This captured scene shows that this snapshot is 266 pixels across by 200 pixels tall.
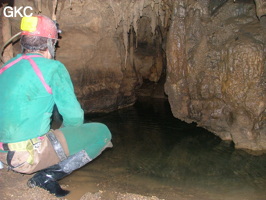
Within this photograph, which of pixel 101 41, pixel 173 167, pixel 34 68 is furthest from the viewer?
pixel 101 41

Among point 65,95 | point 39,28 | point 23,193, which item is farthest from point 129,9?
point 23,193

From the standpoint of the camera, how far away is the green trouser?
1825 millimetres

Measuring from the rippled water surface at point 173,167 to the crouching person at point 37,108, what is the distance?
0.57 metres

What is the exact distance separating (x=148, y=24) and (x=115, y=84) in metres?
2.70

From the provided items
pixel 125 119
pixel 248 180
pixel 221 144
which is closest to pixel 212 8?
pixel 221 144

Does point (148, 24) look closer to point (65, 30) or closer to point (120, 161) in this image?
point (65, 30)

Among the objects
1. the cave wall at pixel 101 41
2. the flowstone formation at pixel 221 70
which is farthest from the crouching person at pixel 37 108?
the flowstone formation at pixel 221 70

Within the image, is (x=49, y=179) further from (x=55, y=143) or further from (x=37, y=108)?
(x=37, y=108)

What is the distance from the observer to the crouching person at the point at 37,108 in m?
1.57

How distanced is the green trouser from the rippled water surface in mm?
512

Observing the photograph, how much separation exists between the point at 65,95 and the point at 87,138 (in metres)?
0.38

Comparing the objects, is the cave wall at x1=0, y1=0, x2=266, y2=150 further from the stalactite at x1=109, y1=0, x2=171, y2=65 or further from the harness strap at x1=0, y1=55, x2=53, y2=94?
the harness strap at x1=0, y1=55, x2=53, y2=94

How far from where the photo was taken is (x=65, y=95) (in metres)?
1.66

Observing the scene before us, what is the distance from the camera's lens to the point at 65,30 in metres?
6.63
